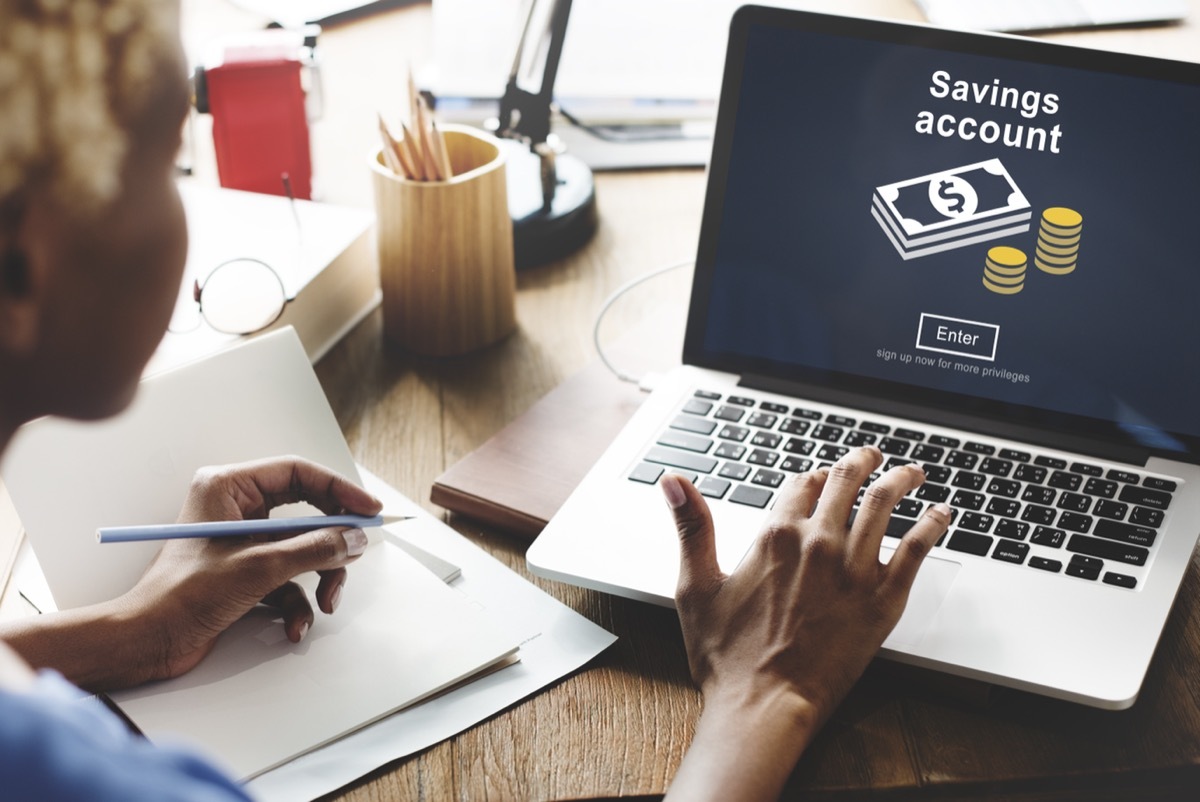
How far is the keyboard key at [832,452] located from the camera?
0.90m

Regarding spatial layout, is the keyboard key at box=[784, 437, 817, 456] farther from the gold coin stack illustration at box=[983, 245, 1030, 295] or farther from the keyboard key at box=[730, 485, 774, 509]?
the gold coin stack illustration at box=[983, 245, 1030, 295]

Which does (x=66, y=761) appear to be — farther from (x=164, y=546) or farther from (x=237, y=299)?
(x=237, y=299)

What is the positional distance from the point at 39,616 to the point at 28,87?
1.49ft

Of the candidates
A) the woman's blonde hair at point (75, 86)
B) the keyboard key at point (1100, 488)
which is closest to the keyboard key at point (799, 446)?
the keyboard key at point (1100, 488)

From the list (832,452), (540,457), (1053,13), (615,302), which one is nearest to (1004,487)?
(832,452)

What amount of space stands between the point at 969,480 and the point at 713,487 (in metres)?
0.19

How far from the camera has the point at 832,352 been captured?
3.13 feet

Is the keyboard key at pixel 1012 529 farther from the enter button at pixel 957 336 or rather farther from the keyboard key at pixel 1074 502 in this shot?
the enter button at pixel 957 336

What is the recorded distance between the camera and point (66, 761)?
35 cm

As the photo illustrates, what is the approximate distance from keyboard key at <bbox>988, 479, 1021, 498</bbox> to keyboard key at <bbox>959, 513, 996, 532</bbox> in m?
0.03

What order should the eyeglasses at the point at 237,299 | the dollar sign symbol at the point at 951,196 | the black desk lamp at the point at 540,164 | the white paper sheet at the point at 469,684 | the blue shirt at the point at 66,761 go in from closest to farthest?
1. the blue shirt at the point at 66,761
2. the white paper sheet at the point at 469,684
3. the dollar sign symbol at the point at 951,196
4. the eyeglasses at the point at 237,299
5. the black desk lamp at the point at 540,164

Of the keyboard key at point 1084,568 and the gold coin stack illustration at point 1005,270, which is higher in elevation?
the gold coin stack illustration at point 1005,270

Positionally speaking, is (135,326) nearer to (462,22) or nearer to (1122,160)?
(1122,160)

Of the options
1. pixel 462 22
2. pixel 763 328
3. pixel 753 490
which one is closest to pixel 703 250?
pixel 763 328
